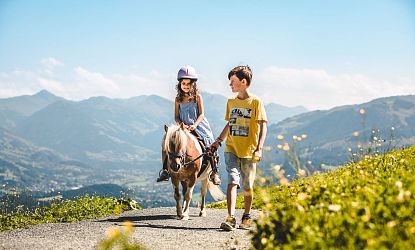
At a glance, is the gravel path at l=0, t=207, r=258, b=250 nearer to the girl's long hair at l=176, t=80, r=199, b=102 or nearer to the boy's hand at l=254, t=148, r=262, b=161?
the boy's hand at l=254, t=148, r=262, b=161

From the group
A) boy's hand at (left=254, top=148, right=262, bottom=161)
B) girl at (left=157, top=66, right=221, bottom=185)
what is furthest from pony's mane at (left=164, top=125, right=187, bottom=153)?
boy's hand at (left=254, top=148, right=262, bottom=161)

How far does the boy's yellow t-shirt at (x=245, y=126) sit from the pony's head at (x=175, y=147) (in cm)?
162

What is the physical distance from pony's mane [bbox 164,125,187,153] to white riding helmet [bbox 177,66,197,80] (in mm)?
1391

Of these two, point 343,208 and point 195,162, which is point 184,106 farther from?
point 343,208

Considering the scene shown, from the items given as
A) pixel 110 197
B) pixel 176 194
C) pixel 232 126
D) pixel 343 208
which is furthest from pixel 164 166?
pixel 343 208

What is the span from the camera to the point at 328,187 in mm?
6035

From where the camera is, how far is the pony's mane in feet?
37.9

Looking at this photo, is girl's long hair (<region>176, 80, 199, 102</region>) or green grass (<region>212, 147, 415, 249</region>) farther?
girl's long hair (<region>176, 80, 199, 102</region>)

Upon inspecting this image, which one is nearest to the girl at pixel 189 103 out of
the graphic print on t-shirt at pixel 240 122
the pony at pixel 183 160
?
the pony at pixel 183 160

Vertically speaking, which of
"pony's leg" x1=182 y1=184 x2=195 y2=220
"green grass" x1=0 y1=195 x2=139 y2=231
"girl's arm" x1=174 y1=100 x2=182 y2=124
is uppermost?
"girl's arm" x1=174 y1=100 x2=182 y2=124

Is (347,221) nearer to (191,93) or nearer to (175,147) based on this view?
(175,147)

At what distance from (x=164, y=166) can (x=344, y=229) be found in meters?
7.94

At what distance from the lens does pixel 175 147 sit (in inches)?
454

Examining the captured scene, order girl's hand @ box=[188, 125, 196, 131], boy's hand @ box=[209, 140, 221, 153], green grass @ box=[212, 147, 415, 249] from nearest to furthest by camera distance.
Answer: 1. green grass @ box=[212, 147, 415, 249]
2. boy's hand @ box=[209, 140, 221, 153]
3. girl's hand @ box=[188, 125, 196, 131]
